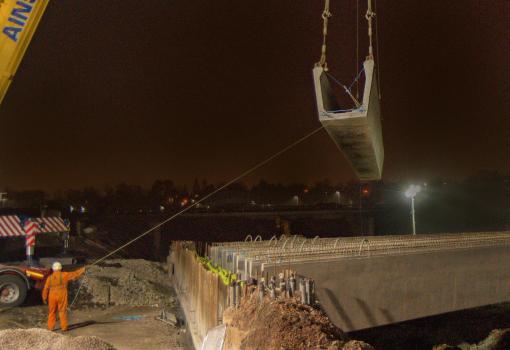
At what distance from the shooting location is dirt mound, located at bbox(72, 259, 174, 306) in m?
14.5

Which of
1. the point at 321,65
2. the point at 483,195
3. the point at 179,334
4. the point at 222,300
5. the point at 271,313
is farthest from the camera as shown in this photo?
the point at 483,195

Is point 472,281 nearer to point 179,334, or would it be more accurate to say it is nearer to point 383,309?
point 383,309

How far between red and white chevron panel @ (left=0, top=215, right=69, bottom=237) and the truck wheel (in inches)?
47.5

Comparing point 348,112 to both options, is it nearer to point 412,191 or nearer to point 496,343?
point 496,343

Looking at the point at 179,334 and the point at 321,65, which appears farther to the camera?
the point at 179,334

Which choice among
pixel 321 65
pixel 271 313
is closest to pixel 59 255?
pixel 321 65

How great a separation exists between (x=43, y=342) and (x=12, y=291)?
10.1 meters

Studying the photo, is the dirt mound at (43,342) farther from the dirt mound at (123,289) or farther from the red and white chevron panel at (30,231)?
the dirt mound at (123,289)

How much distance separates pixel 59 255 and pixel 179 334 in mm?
5446

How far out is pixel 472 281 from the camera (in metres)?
12.4

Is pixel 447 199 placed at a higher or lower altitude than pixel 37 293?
higher

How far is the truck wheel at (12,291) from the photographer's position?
502 inches

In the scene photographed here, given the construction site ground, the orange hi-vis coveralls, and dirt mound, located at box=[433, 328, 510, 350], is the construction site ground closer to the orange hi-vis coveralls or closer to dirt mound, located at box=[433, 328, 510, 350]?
the orange hi-vis coveralls

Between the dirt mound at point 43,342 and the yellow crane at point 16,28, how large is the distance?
767cm
